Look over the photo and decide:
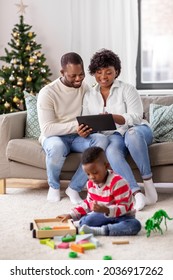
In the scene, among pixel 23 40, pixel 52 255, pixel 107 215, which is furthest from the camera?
pixel 23 40

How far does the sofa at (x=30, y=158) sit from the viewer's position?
12.4 ft

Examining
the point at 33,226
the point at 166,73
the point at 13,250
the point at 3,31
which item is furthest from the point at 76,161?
the point at 3,31

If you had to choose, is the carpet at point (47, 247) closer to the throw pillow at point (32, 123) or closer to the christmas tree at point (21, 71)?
the throw pillow at point (32, 123)

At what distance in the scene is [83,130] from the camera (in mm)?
3699

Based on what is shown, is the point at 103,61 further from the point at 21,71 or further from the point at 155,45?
the point at 155,45

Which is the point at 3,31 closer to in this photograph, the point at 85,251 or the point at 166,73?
the point at 166,73

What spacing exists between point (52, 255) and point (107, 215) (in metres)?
0.42

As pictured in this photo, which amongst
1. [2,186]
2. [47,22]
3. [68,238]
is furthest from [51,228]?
[47,22]

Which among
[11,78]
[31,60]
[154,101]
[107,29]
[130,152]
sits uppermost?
[107,29]

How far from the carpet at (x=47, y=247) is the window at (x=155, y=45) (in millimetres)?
2062

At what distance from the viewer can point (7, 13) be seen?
5.82m

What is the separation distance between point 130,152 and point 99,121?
274 mm

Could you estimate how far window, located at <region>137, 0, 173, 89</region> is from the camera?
550 centimetres

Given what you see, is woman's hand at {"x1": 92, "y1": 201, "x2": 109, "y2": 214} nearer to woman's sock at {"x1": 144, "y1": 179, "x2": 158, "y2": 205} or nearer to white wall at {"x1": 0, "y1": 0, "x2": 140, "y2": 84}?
woman's sock at {"x1": 144, "y1": 179, "x2": 158, "y2": 205}
